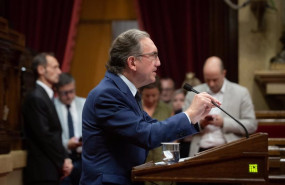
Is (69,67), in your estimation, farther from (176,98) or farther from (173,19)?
(176,98)

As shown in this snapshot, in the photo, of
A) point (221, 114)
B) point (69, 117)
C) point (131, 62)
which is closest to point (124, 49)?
point (131, 62)

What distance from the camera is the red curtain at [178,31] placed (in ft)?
23.0

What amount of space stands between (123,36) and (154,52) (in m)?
0.18

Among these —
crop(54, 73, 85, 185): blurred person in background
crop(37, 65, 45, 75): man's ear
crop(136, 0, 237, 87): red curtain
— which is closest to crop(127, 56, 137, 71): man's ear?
crop(37, 65, 45, 75): man's ear

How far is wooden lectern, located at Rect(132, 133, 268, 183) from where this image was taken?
2480mm

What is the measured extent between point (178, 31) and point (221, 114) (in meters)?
2.52

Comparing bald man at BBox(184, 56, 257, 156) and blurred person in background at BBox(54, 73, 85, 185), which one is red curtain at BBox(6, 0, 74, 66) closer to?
blurred person in background at BBox(54, 73, 85, 185)

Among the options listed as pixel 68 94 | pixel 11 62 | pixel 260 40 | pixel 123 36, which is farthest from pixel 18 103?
pixel 260 40

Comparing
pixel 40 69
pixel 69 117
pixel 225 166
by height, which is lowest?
pixel 69 117

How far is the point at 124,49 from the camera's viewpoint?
2764mm

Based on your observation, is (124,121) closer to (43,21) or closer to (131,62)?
(131,62)

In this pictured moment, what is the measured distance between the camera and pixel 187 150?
5230mm

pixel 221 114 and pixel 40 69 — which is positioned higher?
pixel 40 69

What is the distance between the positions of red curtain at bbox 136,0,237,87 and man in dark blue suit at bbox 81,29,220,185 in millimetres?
4263
